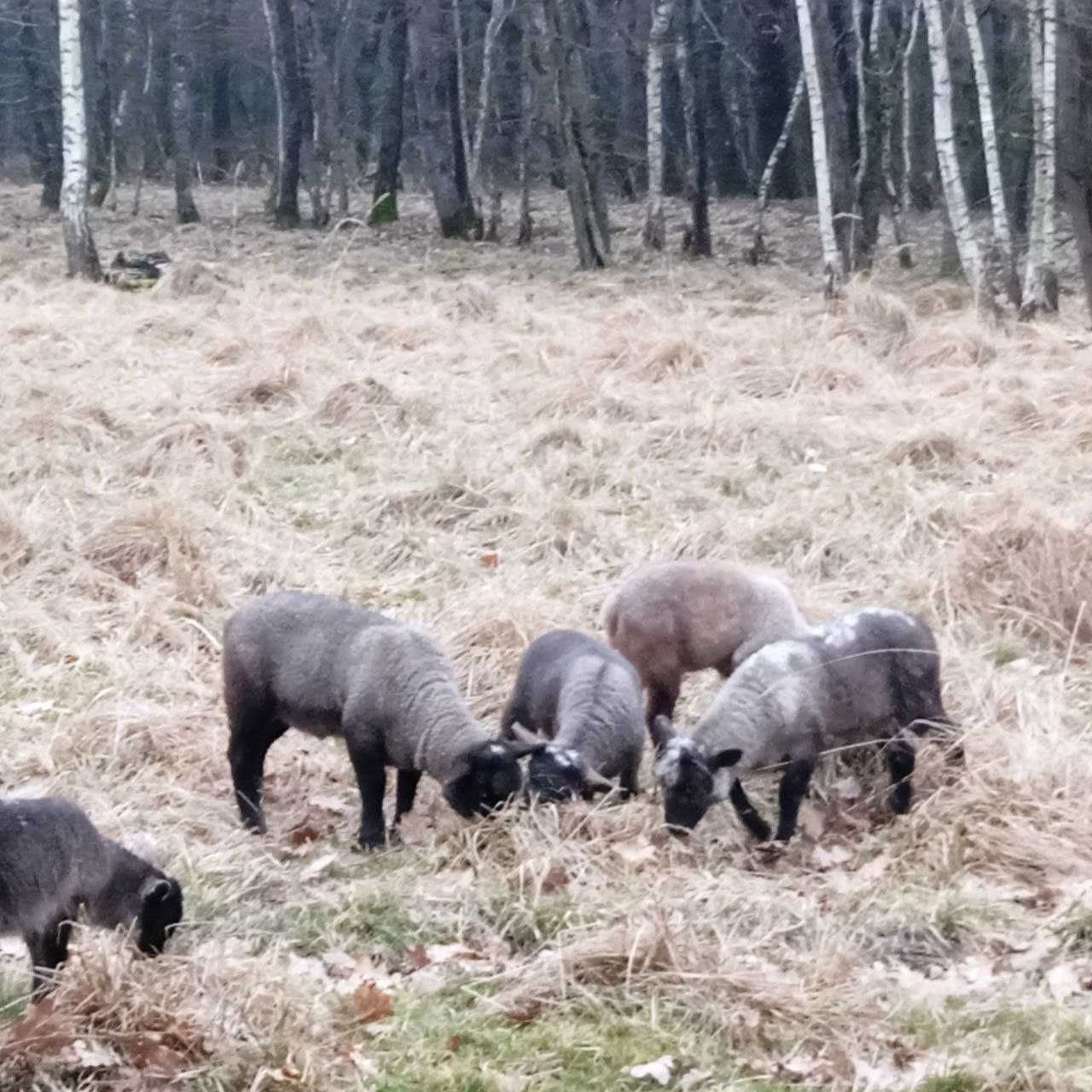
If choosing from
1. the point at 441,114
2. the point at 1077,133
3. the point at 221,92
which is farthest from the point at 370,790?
the point at 221,92

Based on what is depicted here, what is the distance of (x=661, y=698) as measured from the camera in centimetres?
727

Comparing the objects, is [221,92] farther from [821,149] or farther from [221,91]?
[821,149]

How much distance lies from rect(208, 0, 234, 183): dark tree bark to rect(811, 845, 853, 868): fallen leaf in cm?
3344

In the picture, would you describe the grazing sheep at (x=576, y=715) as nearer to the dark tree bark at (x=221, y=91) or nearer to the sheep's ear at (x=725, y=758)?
the sheep's ear at (x=725, y=758)

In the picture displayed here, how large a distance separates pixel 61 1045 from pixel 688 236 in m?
21.7

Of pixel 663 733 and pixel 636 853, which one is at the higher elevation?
pixel 663 733

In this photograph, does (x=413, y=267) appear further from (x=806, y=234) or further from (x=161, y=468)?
(x=161, y=468)

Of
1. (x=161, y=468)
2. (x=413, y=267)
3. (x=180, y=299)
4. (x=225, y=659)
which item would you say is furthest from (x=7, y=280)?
(x=225, y=659)

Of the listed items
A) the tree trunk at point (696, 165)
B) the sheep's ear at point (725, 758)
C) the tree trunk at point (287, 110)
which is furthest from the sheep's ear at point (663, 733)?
the tree trunk at point (287, 110)

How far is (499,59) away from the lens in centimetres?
3209

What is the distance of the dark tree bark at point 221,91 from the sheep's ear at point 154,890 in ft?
111

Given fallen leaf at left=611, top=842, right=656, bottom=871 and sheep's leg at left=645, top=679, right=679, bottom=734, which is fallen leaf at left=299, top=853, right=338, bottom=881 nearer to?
fallen leaf at left=611, top=842, right=656, bottom=871

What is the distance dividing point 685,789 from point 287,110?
24.7 meters

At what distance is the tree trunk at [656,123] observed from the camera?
73.5 feet
